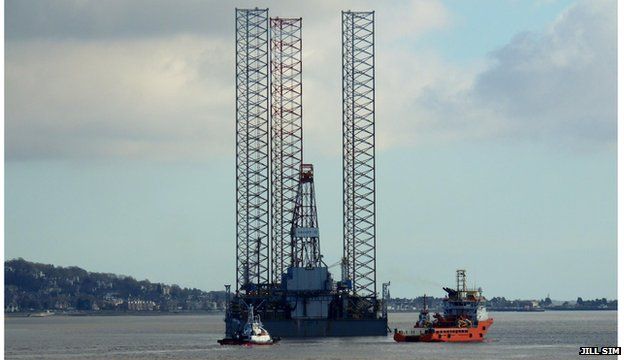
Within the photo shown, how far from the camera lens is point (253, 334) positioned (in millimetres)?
91938

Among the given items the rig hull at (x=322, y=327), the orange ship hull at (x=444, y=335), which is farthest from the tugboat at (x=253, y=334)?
the orange ship hull at (x=444, y=335)

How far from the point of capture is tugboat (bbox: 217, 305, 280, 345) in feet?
300

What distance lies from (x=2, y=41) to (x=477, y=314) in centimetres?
6788

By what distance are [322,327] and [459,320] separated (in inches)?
351

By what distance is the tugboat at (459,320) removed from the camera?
9869 cm

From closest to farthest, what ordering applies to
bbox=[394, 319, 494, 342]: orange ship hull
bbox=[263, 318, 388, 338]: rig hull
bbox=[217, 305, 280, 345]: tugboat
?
bbox=[217, 305, 280, 345]: tugboat, bbox=[394, 319, 494, 342]: orange ship hull, bbox=[263, 318, 388, 338]: rig hull

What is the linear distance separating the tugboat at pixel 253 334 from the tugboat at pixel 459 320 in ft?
32.6

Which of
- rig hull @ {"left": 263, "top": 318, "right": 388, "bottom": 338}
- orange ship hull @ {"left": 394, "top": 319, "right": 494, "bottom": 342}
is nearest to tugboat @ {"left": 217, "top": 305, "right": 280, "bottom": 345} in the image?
rig hull @ {"left": 263, "top": 318, "right": 388, "bottom": 338}

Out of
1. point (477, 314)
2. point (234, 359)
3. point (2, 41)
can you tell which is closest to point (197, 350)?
point (234, 359)

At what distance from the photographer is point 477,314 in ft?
330

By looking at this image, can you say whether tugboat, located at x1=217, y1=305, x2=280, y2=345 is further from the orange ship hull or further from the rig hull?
the orange ship hull

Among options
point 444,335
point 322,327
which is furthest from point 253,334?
point 444,335

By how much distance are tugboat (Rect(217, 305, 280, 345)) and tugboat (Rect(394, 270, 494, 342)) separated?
9938mm

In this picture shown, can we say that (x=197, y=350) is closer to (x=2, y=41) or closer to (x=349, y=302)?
(x=349, y=302)
